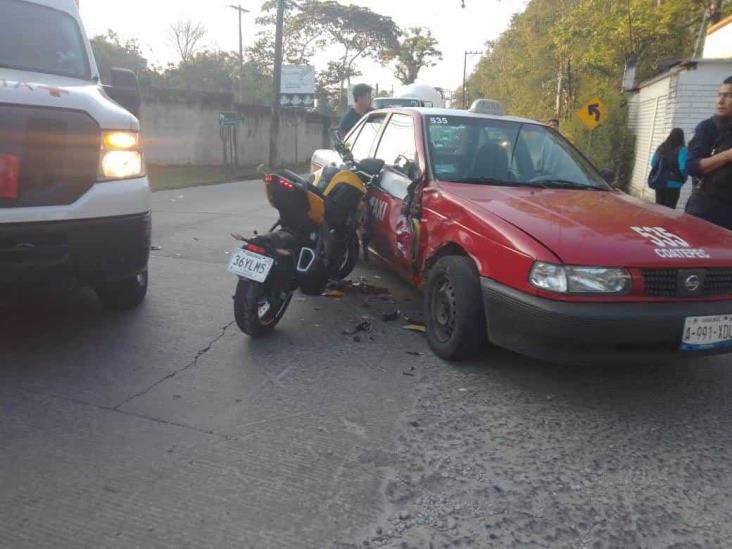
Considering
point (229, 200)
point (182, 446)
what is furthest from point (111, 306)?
point (229, 200)

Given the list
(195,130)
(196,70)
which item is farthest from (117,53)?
(195,130)

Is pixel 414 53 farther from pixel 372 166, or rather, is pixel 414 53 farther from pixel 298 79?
pixel 372 166

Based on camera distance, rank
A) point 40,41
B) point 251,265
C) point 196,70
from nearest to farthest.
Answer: point 251,265
point 40,41
point 196,70

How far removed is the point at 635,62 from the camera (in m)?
16.4

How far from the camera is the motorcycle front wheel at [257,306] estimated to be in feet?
12.8

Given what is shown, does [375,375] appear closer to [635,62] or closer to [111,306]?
[111,306]

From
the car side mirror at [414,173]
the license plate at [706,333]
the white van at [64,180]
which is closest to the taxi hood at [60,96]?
the white van at [64,180]

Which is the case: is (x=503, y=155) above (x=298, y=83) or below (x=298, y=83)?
below

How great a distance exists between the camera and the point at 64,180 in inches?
132

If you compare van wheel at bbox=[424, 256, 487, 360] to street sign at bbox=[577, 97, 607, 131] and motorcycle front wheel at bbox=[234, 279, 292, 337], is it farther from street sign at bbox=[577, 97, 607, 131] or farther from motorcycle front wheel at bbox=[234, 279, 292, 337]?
street sign at bbox=[577, 97, 607, 131]

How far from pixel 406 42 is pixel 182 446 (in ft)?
196

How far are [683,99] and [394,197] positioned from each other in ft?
30.6

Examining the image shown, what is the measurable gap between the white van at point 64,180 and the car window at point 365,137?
7.69ft

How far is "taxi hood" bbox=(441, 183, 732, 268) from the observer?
3.00 meters
